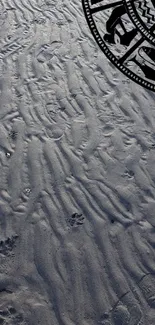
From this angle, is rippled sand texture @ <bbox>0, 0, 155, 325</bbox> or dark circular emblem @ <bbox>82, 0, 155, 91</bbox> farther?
dark circular emblem @ <bbox>82, 0, 155, 91</bbox>

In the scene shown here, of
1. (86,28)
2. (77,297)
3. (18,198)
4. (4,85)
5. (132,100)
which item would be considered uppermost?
(86,28)

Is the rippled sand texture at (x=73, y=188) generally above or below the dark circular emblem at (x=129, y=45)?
below

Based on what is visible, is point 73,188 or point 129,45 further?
point 129,45

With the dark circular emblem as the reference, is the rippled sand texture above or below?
below

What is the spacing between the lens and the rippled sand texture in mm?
3744

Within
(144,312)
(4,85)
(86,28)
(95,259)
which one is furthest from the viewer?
(86,28)

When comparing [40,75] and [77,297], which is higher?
[40,75]

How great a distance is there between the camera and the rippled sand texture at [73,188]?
3.74 m

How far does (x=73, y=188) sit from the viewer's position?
4.64 metres

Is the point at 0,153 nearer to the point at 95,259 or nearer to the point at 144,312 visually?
the point at 95,259

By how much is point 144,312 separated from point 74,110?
2.98 metres

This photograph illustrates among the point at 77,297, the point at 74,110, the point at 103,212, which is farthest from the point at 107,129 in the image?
the point at 77,297

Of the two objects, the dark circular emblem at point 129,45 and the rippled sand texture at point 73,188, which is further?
the dark circular emblem at point 129,45

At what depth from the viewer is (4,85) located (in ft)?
19.8
